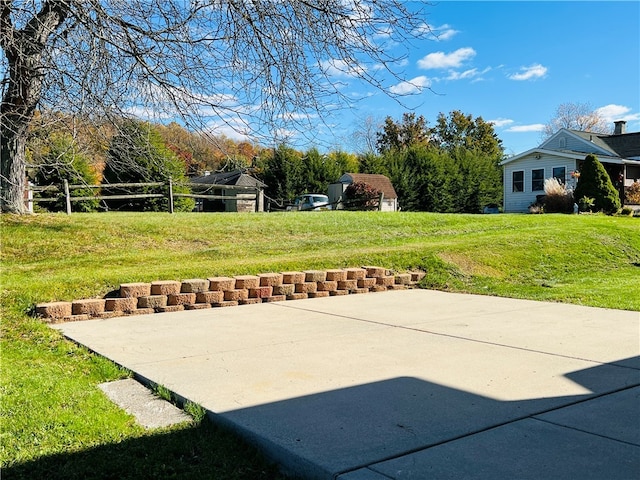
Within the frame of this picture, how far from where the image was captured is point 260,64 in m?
5.03

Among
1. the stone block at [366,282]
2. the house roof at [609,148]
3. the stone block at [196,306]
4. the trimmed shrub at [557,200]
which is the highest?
the house roof at [609,148]

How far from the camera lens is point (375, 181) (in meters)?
34.7

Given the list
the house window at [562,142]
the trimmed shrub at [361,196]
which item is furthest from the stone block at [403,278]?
the house window at [562,142]

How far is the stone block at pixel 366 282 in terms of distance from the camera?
888cm

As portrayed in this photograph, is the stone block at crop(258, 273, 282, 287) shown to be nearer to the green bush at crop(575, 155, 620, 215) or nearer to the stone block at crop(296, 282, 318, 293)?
the stone block at crop(296, 282, 318, 293)

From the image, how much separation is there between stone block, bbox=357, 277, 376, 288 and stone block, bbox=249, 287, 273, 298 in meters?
1.58

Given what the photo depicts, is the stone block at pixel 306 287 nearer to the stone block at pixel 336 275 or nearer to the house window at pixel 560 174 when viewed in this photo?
the stone block at pixel 336 275

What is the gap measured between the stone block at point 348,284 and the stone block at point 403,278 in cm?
85

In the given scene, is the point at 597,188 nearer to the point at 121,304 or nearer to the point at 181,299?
the point at 181,299

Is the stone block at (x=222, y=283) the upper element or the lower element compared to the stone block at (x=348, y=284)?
upper

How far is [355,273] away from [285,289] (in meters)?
1.26

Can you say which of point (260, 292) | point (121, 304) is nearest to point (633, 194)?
point (260, 292)

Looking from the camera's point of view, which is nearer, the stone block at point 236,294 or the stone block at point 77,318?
the stone block at point 77,318

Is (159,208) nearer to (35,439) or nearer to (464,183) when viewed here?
(464,183)
